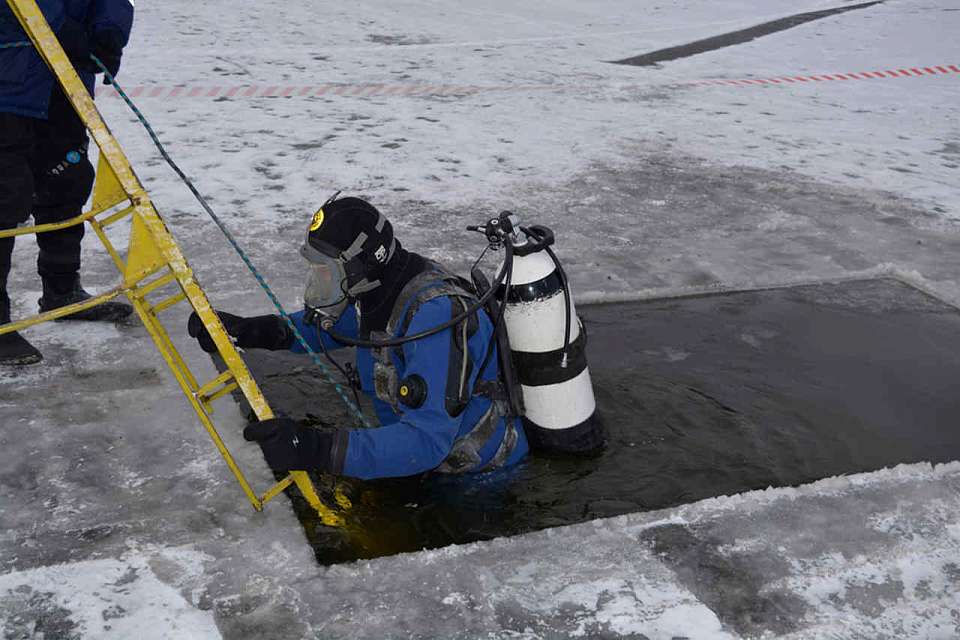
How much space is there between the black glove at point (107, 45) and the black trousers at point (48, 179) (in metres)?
0.26

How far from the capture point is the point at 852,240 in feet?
22.8

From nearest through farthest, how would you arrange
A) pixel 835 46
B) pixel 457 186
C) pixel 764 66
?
1. pixel 457 186
2. pixel 764 66
3. pixel 835 46

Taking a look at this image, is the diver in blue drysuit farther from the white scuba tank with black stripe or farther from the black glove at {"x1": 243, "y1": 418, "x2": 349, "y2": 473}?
the white scuba tank with black stripe

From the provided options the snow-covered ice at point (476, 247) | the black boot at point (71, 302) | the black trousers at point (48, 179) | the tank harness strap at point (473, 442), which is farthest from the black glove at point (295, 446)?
the black boot at point (71, 302)

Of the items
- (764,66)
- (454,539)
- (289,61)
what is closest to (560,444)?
Result: (454,539)

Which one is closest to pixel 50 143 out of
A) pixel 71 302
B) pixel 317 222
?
pixel 71 302

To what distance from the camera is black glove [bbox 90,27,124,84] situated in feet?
14.0

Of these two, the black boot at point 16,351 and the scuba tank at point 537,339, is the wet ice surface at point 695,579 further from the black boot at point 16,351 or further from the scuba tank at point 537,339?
the black boot at point 16,351

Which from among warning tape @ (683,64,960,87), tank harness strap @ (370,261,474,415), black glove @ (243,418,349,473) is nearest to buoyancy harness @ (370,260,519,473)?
tank harness strap @ (370,261,474,415)

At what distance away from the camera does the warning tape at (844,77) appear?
464 inches

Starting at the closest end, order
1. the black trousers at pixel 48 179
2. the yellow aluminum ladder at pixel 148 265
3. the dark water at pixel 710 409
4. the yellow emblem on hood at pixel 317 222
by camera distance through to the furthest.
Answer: the yellow aluminum ladder at pixel 148 265 → the yellow emblem on hood at pixel 317 222 → the dark water at pixel 710 409 → the black trousers at pixel 48 179

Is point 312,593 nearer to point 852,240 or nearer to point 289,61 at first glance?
point 852,240

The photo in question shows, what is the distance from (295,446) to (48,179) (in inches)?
90.1

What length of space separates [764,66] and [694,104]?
2.76m
